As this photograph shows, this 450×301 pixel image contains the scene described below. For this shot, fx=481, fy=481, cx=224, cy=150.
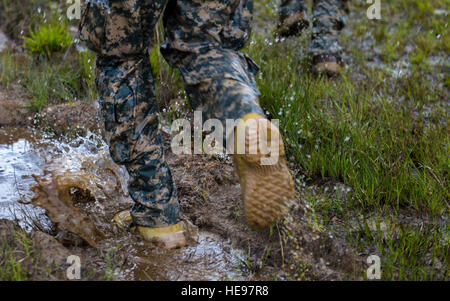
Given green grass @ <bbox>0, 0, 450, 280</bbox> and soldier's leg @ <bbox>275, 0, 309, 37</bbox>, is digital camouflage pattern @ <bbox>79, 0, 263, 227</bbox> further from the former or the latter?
soldier's leg @ <bbox>275, 0, 309, 37</bbox>

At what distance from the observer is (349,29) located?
503cm

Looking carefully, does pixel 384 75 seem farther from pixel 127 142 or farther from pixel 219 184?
pixel 127 142

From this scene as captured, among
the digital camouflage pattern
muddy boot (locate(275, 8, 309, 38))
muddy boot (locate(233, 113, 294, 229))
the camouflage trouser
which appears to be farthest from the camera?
muddy boot (locate(275, 8, 309, 38))

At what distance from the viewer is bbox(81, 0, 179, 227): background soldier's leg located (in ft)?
5.57

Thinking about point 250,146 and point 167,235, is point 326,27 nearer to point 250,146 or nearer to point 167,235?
point 167,235

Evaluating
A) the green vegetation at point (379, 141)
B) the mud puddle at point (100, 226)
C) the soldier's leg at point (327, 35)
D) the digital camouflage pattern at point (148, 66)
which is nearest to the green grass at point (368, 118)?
the green vegetation at point (379, 141)

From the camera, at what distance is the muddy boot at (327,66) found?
373 centimetres

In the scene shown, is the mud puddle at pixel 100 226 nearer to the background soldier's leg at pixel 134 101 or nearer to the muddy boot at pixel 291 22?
the background soldier's leg at pixel 134 101

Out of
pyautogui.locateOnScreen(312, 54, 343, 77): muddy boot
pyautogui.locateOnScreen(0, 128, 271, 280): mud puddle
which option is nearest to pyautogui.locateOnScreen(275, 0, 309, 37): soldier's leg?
pyautogui.locateOnScreen(312, 54, 343, 77): muddy boot

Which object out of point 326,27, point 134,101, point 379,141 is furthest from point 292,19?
point 134,101

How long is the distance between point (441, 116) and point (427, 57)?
1.43 m

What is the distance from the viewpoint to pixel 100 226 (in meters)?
2.19

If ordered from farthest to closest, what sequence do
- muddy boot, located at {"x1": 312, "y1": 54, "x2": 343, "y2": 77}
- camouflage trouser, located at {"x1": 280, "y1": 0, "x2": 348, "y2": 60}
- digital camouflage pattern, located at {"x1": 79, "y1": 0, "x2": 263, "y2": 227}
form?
camouflage trouser, located at {"x1": 280, "y1": 0, "x2": 348, "y2": 60} < muddy boot, located at {"x1": 312, "y1": 54, "x2": 343, "y2": 77} < digital camouflage pattern, located at {"x1": 79, "y1": 0, "x2": 263, "y2": 227}
